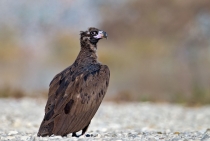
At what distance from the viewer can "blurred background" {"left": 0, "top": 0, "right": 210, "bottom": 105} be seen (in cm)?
3159

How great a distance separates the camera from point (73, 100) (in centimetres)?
1096

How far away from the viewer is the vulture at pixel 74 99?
427 inches

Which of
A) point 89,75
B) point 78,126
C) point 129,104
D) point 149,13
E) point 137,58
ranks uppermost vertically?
point 149,13

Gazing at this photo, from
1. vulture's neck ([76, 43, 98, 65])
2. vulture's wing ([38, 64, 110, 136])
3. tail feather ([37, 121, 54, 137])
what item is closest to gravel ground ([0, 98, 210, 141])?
tail feather ([37, 121, 54, 137])

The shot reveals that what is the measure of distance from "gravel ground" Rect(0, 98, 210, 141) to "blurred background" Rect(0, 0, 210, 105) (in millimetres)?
3638

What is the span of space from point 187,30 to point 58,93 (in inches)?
1179

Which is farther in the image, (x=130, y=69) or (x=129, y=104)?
(x=130, y=69)

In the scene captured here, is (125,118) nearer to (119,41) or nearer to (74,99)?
(74,99)

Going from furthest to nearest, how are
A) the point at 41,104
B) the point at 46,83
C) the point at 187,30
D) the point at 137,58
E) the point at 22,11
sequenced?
the point at 22,11 < the point at 187,30 < the point at 137,58 < the point at 46,83 < the point at 41,104

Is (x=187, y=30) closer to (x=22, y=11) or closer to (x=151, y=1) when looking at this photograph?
(x=151, y=1)

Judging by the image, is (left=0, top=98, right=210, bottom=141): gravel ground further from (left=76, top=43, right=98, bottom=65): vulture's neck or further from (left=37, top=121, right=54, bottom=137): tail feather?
(left=76, top=43, right=98, bottom=65): vulture's neck

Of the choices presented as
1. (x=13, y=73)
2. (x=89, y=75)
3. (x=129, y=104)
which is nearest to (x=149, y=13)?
(x=13, y=73)

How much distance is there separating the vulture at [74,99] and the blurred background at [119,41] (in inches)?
510

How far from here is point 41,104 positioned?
21.2 meters
